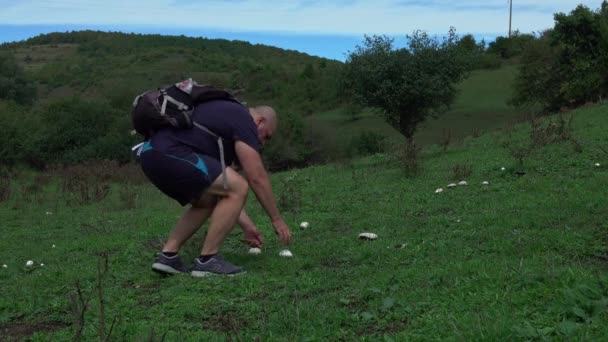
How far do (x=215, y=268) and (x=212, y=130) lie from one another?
1115 mm

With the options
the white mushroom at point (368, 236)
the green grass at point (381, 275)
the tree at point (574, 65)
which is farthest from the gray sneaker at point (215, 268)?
the tree at point (574, 65)

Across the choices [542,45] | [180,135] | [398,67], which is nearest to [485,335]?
[180,135]

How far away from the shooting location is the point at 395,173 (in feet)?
41.6

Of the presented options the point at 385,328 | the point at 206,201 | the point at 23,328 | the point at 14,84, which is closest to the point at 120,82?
the point at 14,84

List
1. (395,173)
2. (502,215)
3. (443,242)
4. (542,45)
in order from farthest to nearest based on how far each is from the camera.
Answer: (542,45) → (395,173) → (502,215) → (443,242)

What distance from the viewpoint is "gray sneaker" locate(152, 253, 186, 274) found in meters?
5.15

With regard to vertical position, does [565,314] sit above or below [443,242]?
above

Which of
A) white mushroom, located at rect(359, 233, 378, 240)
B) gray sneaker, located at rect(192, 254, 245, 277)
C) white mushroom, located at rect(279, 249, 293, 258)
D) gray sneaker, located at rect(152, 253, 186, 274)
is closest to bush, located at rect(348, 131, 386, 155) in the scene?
white mushroom, located at rect(359, 233, 378, 240)

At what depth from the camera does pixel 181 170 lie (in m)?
4.88

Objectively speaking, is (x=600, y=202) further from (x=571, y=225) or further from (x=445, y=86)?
(x=445, y=86)

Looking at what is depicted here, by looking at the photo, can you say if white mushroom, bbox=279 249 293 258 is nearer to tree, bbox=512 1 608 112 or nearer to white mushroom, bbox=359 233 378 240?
white mushroom, bbox=359 233 378 240

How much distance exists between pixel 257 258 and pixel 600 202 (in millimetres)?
3637

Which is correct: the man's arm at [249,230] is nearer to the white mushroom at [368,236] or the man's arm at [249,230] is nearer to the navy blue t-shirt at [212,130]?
the navy blue t-shirt at [212,130]

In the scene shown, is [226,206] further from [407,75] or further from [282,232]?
[407,75]
